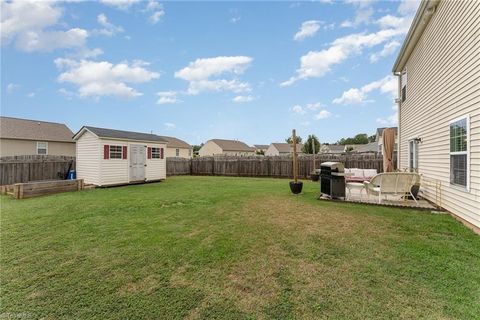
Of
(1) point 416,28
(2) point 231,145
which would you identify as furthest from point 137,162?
(2) point 231,145

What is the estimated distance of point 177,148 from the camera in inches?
1357

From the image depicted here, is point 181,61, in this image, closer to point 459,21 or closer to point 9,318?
point 459,21

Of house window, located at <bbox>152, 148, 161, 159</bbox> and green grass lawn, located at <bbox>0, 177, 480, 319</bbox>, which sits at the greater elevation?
house window, located at <bbox>152, 148, 161, 159</bbox>

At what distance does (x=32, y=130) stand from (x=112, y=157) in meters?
13.2

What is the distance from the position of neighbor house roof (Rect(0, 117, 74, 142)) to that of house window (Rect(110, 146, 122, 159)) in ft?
39.6

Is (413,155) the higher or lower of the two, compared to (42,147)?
lower

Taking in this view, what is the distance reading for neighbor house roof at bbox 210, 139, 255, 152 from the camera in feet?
140

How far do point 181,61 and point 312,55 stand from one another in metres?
7.64

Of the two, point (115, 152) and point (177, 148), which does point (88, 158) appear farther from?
point (177, 148)

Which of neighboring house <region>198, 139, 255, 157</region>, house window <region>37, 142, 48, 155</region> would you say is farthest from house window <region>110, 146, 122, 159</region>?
neighboring house <region>198, 139, 255, 157</region>

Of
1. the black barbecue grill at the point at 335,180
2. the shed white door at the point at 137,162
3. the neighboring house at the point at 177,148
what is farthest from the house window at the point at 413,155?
the neighboring house at the point at 177,148

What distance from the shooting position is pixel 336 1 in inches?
363

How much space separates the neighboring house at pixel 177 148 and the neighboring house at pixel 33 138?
43.4 ft

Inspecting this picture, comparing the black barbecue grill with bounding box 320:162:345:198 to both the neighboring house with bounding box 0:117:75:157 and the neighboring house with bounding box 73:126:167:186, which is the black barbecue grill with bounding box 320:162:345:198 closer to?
the neighboring house with bounding box 73:126:167:186
